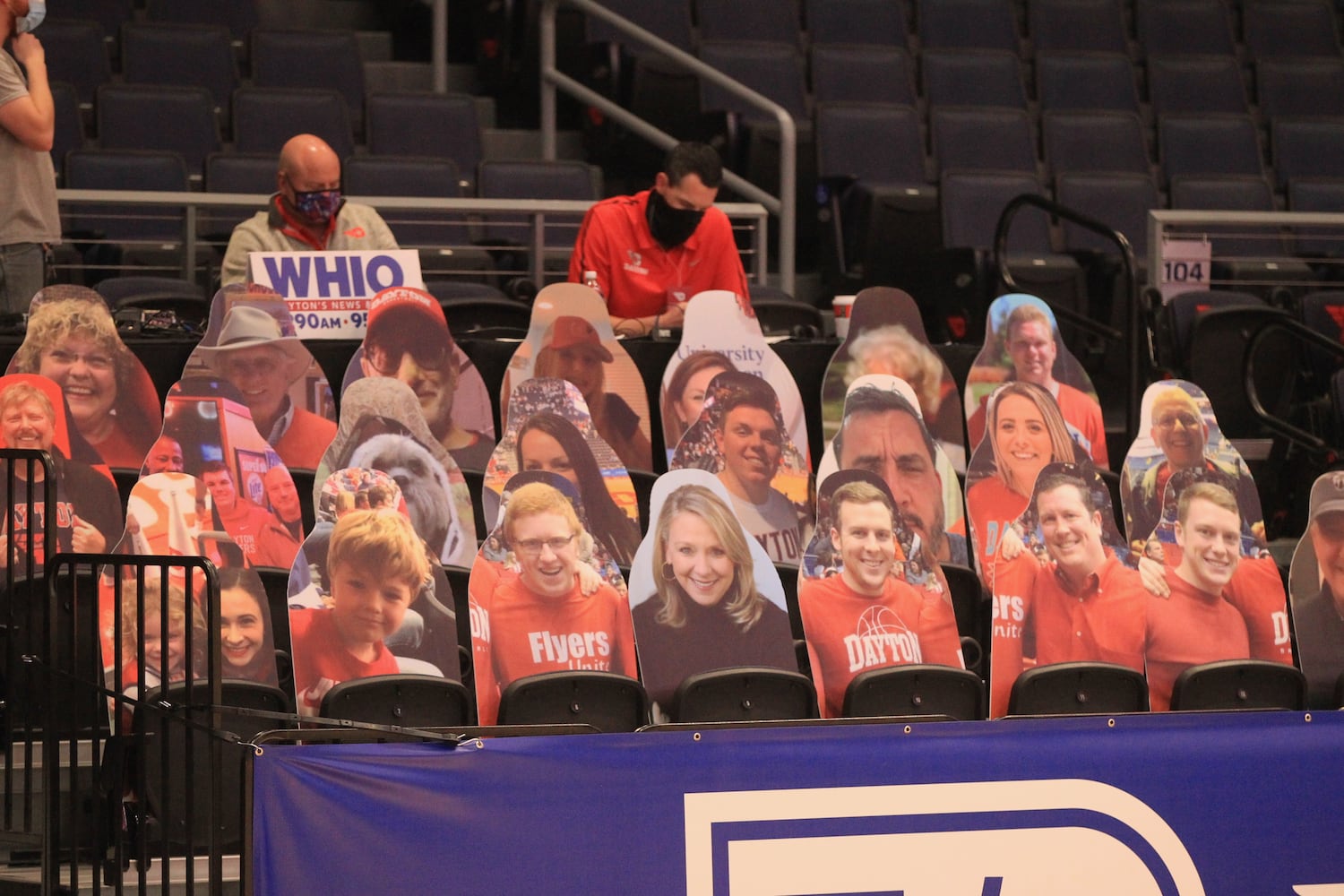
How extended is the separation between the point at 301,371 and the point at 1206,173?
4852 mm

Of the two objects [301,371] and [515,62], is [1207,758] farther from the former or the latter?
[515,62]

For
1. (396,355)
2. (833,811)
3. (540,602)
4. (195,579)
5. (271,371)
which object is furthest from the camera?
(396,355)

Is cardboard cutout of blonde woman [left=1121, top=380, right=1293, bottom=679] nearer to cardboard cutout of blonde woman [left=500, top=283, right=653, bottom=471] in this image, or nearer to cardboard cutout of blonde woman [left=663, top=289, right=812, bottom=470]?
cardboard cutout of blonde woman [left=663, top=289, right=812, bottom=470]

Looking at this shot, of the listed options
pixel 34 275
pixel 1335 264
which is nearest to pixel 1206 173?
pixel 1335 264

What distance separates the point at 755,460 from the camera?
4566mm

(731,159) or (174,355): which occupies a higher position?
(731,159)

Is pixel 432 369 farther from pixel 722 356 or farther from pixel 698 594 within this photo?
pixel 698 594

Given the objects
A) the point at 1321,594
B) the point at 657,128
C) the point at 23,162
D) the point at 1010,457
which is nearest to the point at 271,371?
the point at 23,162

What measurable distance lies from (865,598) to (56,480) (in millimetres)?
1814

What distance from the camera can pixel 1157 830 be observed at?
3.28 metres

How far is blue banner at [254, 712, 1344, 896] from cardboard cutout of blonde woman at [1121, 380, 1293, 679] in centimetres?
107

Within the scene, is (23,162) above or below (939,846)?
above

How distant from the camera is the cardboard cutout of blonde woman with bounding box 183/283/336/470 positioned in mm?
4387

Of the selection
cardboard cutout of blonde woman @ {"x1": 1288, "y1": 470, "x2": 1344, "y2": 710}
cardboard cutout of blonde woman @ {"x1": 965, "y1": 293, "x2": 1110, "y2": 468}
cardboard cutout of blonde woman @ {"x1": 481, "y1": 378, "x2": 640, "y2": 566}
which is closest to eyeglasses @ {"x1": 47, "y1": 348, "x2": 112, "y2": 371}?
cardboard cutout of blonde woman @ {"x1": 481, "y1": 378, "x2": 640, "y2": 566}
